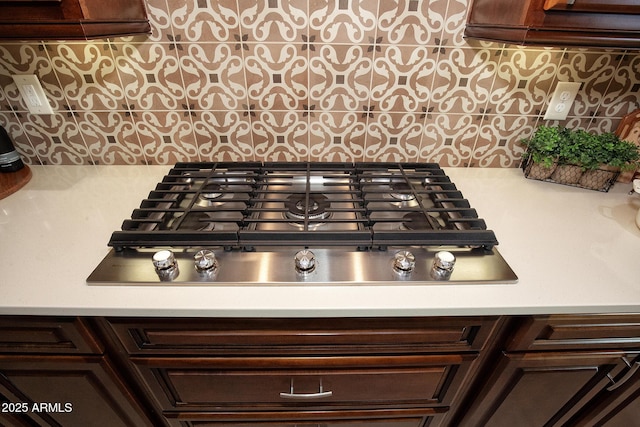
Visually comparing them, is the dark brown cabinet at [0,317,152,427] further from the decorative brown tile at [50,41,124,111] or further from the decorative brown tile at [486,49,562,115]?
the decorative brown tile at [486,49,562,115]

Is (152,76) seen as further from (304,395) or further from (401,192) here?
(304,395)

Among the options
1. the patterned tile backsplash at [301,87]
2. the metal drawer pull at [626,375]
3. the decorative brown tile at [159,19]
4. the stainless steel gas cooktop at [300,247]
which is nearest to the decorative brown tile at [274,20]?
the patterned tile backsplash at [301,87]

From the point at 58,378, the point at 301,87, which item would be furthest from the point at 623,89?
the point at 58,378

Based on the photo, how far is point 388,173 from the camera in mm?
1027

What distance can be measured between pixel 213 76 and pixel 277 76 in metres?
0.20

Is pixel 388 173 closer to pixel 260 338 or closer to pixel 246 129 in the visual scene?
pixel 246 129

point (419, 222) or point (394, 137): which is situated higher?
point (394, 137)

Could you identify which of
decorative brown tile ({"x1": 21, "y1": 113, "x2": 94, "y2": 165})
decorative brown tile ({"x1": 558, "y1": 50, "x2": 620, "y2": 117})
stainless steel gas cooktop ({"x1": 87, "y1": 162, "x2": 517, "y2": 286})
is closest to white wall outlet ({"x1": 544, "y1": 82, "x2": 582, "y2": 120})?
decorative brown tile ({"x1": 558, "y1": 50, "x2": 620, "y2": 117})

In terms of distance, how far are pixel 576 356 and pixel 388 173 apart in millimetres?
675

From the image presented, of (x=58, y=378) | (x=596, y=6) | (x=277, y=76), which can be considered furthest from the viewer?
(x=277, y=76)

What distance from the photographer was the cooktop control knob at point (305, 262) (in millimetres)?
670

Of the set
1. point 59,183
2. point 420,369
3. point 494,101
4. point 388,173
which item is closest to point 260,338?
point 420,369

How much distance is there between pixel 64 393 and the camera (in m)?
0.80

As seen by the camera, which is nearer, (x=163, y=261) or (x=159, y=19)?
(x=163, y=261)
